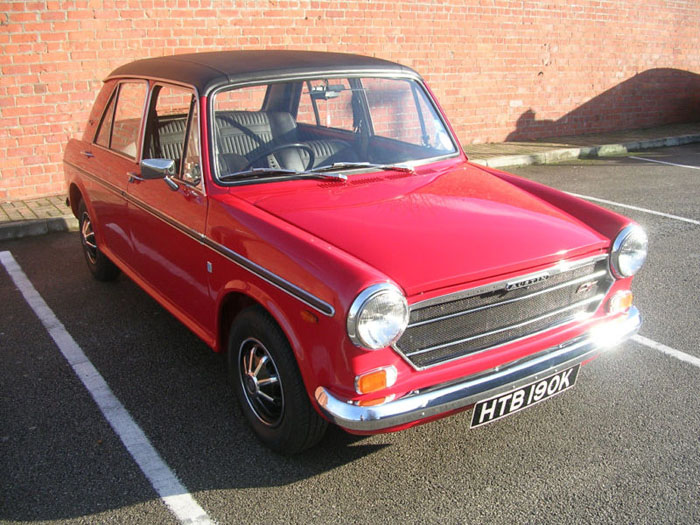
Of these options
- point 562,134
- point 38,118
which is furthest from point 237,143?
point 562,134

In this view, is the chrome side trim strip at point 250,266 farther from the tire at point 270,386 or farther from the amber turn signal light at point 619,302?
the amber turn signal light at point 619,302

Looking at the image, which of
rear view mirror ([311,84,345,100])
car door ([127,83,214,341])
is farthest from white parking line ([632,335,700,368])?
car door ([127,83,214,341])

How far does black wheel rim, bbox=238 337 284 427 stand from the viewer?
3064 millimetres

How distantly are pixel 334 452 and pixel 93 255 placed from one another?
310cm

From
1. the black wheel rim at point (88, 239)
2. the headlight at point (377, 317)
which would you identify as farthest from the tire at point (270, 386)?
the black wheel rim at point (88, 239)

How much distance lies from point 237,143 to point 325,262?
1271 millimetres

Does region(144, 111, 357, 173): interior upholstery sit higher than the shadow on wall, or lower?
higher

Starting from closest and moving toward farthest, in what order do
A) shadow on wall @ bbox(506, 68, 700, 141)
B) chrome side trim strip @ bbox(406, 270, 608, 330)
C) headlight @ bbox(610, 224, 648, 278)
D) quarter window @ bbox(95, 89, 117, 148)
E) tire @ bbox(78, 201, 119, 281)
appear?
chrome side trim strip @ bbox(406, 270, 608, 330)
headlight @ bbox(610, 224, 648, 278)
quarter window @ bbox(95, 89, 117, 148)
tire @ bbox(78, 201, 119, 281)
shadow on wall @ bbox(506, 68, 700, 141)

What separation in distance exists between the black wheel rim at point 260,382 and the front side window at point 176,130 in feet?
3.21

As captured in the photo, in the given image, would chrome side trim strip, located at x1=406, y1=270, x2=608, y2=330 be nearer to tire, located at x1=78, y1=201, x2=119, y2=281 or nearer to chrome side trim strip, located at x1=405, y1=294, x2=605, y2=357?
chrome side trim strip, located at x1=405, y1=294, x2=605, y2=357

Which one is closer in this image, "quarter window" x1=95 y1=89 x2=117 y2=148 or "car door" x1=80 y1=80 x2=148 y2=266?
"car door" x1=80 y1=80 x2=148 y2=266

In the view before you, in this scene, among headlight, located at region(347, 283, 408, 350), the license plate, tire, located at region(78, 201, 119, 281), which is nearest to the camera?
headlight, located at region(347, 283, 408, 350)

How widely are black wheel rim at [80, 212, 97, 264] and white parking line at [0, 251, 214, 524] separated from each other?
514 mm

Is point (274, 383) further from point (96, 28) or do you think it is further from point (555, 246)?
point (96, 28)
